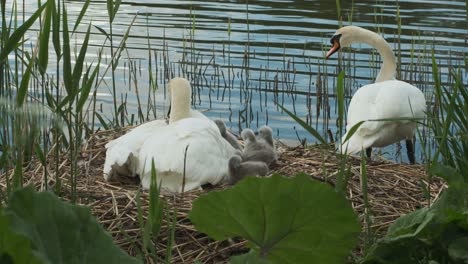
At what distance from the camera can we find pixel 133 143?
452 centimetres

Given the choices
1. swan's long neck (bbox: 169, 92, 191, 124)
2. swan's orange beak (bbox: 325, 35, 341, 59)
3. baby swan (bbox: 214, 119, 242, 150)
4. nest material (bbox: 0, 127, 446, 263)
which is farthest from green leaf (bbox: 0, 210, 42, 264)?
swan's orange beak (bbox: 325, 35, 341, 59)

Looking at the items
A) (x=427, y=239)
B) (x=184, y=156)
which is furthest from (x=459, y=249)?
(x=184, y=156)

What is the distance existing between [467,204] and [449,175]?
8 cm

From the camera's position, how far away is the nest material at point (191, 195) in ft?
11.1

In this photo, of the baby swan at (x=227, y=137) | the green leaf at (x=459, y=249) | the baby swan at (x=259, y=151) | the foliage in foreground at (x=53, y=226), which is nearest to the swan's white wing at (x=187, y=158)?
the baby swan at (x=259, y=151)

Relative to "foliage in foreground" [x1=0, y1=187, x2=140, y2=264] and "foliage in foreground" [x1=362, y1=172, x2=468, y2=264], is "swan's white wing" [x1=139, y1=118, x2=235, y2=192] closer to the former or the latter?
"foliage in foreground" [x1=362, y1=172, x2=468, y2=264]

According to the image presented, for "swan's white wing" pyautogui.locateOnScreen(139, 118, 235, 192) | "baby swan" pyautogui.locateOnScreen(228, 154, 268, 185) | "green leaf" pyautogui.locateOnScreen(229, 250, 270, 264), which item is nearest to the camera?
"green leaf" pyautogui.locateOnScreen(229, 250, 270, 264)

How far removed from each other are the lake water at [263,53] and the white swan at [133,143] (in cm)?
126

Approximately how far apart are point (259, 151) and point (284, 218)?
9.91 ft

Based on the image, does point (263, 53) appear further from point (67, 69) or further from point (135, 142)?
point (67, 69)

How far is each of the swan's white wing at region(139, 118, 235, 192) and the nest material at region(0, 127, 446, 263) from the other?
9cm

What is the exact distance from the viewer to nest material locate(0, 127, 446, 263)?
3398 millimetres

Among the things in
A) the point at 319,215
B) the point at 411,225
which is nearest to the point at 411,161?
the point at 411,225

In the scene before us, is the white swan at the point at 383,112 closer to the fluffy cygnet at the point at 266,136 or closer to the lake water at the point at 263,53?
the lake water at the point at 263,53
